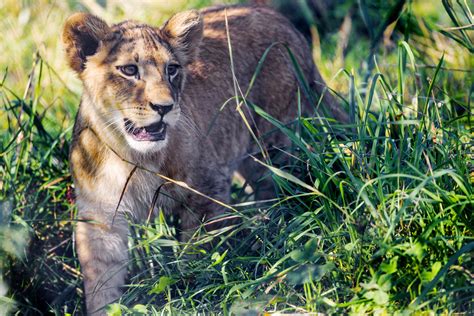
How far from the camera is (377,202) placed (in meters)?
3.96

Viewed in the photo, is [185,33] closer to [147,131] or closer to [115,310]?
[147,131]

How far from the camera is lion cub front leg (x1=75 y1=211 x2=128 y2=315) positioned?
182 inches

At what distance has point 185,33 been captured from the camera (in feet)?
15.8

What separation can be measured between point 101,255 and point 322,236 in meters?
1.39

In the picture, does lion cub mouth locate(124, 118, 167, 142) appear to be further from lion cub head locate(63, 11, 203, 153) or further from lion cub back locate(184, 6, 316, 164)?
lion cub back locate(184, 6, 316, 164)

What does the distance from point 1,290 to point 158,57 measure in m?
1.45

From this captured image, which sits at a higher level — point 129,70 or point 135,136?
point 129,70

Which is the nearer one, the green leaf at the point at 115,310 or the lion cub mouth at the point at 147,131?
the green leaf at the point at 115,310

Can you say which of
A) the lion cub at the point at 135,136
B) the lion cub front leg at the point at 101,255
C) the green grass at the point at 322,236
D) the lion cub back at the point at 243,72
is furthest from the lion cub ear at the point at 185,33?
the lion cub front leg at the point at 101,255

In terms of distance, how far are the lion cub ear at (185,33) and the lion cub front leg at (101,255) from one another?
39.4 inches

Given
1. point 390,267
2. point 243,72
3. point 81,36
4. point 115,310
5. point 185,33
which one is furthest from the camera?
point 243,72

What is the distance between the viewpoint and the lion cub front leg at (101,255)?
462 centimetres

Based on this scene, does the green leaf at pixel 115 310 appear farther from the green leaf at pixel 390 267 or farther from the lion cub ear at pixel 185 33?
the lion cub ear at pixel 185 33

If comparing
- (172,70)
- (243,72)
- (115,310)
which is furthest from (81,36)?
(115,310)
